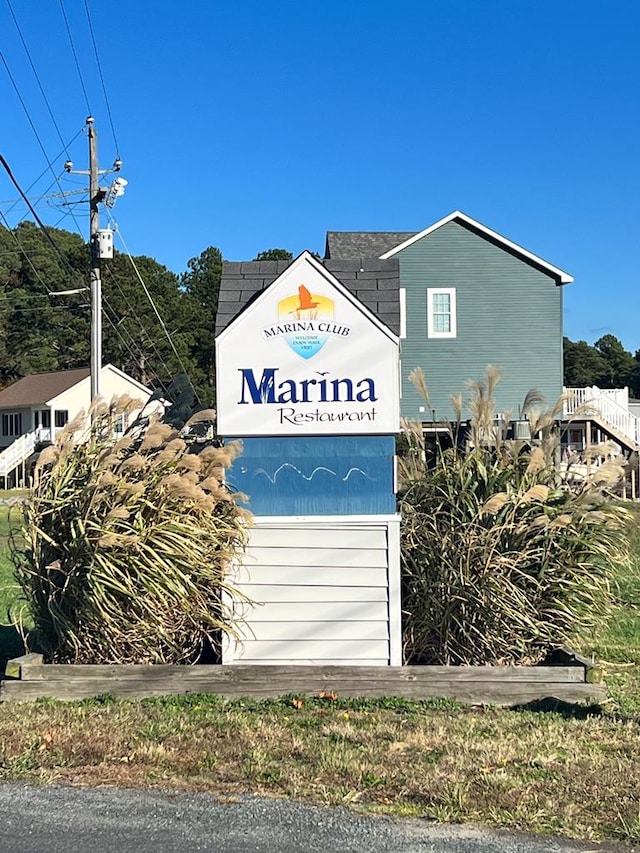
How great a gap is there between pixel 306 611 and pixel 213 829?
266 cm

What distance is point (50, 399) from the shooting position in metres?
42.0

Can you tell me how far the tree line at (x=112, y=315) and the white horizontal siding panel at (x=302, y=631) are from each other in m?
40.5

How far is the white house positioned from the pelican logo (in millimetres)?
33943

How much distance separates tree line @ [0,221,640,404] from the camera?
5028 cm

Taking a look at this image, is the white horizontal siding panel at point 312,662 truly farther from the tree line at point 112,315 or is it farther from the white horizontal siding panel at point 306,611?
the tree line at point 112,315

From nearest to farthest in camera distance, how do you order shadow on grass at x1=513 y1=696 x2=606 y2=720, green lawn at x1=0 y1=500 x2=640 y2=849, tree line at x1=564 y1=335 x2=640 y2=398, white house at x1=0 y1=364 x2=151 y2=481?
green lawn at x1=0 y1=500 x2=640 y2=849 < shadow on grass at x1=513 y1=696 x2=606 y2=720 < white house at x1=0 y1=364 x2=151 y2=481 < tree line at x1=564 y1=335 x2=640 y2=398

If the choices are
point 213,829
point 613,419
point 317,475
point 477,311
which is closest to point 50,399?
point 477,311

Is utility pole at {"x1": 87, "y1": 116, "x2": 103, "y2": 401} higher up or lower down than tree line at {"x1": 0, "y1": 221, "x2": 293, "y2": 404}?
lower down

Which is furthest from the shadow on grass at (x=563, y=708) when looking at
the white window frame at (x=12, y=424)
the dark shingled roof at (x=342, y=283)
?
the white window frame at (x=12, y=424)

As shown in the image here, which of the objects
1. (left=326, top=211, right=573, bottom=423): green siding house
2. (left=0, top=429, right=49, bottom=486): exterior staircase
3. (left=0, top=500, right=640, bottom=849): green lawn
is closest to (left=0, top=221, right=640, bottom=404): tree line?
(left=0, top=429, right=49, bottom=486): exterior staircase

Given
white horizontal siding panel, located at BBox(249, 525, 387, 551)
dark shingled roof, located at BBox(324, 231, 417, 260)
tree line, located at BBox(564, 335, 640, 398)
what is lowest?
white horizontal siding panel, located at BBox(249, 525, 387, 551)

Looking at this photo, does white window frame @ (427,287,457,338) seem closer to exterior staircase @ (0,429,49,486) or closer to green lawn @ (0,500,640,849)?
exterior staircase @ (0,429,49,486)

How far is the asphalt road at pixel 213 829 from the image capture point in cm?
368

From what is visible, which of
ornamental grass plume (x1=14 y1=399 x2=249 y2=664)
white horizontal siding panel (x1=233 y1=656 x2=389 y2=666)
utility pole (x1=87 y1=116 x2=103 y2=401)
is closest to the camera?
ornamental grass plume (x1=14 y1=399 x2=249 y2=664)
